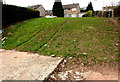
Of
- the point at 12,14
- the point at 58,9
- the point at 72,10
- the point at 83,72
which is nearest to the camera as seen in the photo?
the point at 83,72

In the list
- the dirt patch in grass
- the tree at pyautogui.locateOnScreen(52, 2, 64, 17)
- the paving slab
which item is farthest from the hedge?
the tree at pyautogui.locateOnScreen(52, 2, 64, 17)

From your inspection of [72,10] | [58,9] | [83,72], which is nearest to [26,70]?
[83,72]

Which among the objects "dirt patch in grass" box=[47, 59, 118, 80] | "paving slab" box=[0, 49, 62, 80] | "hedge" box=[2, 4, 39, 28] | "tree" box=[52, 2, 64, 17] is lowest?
"dirt patch in grass" box=[47, 59, 118, 80]

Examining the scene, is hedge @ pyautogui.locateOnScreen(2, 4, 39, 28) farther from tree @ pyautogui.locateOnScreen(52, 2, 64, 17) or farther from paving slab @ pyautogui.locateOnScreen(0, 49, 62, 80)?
tree @ pyautogui.locateOnScreen(52, 2, 64, 17)

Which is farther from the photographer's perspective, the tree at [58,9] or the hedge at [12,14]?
the tree at [58,9]

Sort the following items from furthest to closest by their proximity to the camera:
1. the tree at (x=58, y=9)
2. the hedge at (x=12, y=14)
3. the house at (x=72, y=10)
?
the house at (x=72, y=10) → the tree at (x=58, y=9) → the hedge at (x=12, y=14)

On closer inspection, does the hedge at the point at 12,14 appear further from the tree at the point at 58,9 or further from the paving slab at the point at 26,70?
the tree at the point at 58,9

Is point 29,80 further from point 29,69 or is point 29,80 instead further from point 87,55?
point 87,55

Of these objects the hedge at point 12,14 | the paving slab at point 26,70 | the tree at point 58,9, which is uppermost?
the tree at point 58,9

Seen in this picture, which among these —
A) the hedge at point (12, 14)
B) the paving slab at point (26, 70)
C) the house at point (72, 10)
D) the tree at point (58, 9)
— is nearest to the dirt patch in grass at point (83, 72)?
the paving slab at point (26, 70)

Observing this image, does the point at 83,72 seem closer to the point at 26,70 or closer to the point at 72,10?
the point at 26,70

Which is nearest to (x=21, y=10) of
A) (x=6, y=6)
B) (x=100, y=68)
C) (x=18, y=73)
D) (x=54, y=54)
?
(x=6, y=6)

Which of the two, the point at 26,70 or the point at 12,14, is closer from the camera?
the point at 26,70

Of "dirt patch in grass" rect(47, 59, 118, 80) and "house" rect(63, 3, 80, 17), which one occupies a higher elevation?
"house" rect(63, 3, 80, 17)
